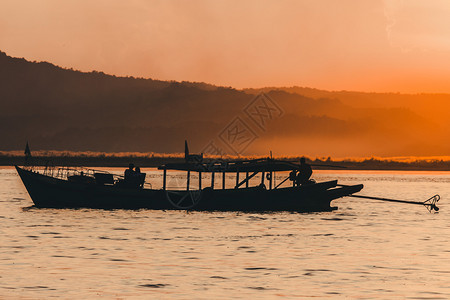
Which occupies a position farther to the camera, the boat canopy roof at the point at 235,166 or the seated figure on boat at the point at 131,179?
the seated figure on boat at the point at 131,179

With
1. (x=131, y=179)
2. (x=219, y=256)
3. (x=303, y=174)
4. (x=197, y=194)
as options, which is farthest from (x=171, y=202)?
(x=219, y=256)

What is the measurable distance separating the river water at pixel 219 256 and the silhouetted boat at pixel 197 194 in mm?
726

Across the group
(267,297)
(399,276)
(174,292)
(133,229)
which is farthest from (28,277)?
(133,229)

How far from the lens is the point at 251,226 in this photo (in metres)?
39.5

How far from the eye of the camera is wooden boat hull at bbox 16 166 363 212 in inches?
1772

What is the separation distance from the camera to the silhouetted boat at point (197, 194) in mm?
44812

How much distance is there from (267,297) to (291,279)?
119 inches

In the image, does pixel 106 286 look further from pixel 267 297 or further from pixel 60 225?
pixel 60 225

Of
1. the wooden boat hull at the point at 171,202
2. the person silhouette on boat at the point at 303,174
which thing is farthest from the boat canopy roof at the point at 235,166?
the wooden boat hull at the point at 171,202

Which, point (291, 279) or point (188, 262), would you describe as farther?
point (188, 262)

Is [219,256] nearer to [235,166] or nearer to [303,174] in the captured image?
[235,166]

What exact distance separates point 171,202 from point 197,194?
5.44 ft

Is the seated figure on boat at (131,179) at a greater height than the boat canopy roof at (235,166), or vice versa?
the boat canopy roof at (235,166)

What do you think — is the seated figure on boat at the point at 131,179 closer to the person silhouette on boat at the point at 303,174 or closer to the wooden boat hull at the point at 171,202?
the wooden boat hull at the point at 171,202
